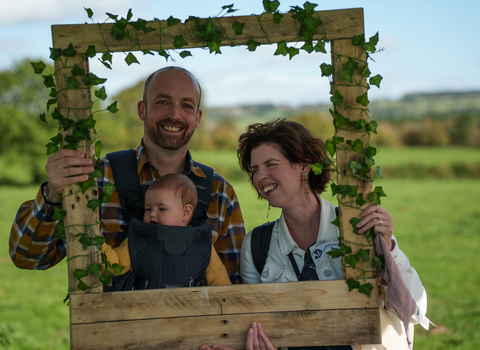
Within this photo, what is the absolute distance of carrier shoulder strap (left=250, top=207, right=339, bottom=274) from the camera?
3221 mm

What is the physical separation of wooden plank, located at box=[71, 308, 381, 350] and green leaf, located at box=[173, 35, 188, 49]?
1618 millimetres

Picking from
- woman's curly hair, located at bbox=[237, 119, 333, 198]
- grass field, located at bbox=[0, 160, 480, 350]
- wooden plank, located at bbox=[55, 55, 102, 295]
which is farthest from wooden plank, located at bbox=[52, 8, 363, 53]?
grass field, located at bbox=[0, 160, 480, 350]

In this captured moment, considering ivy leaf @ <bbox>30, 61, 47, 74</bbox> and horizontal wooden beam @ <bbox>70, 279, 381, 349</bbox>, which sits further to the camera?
horizontal wooden beam @ <bbox>70, 279, 381, 349</bbox>

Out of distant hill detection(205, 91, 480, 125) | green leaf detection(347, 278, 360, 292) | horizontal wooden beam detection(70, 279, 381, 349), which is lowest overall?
horizontal wooden beam detection(70, 279, 381, 349)

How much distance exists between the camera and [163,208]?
10.0 feet

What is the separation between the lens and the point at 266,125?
3357mm

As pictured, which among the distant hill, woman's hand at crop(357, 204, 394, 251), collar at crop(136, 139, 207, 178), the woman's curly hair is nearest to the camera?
woman's hand at crop(357, 204, 394, 251)

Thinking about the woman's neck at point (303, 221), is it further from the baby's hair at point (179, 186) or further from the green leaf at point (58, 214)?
the green leaf at point (58, 214)

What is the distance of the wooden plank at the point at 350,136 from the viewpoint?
259 centimetres

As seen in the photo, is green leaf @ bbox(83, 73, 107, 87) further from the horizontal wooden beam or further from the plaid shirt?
the horizontal wooden beam

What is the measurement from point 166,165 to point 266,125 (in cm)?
93

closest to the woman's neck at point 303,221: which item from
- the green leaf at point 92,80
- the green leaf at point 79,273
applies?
the green leaf at point 79,273

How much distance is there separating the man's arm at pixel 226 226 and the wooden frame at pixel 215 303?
2.70 ft

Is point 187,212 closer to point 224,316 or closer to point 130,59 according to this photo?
point 224,316
